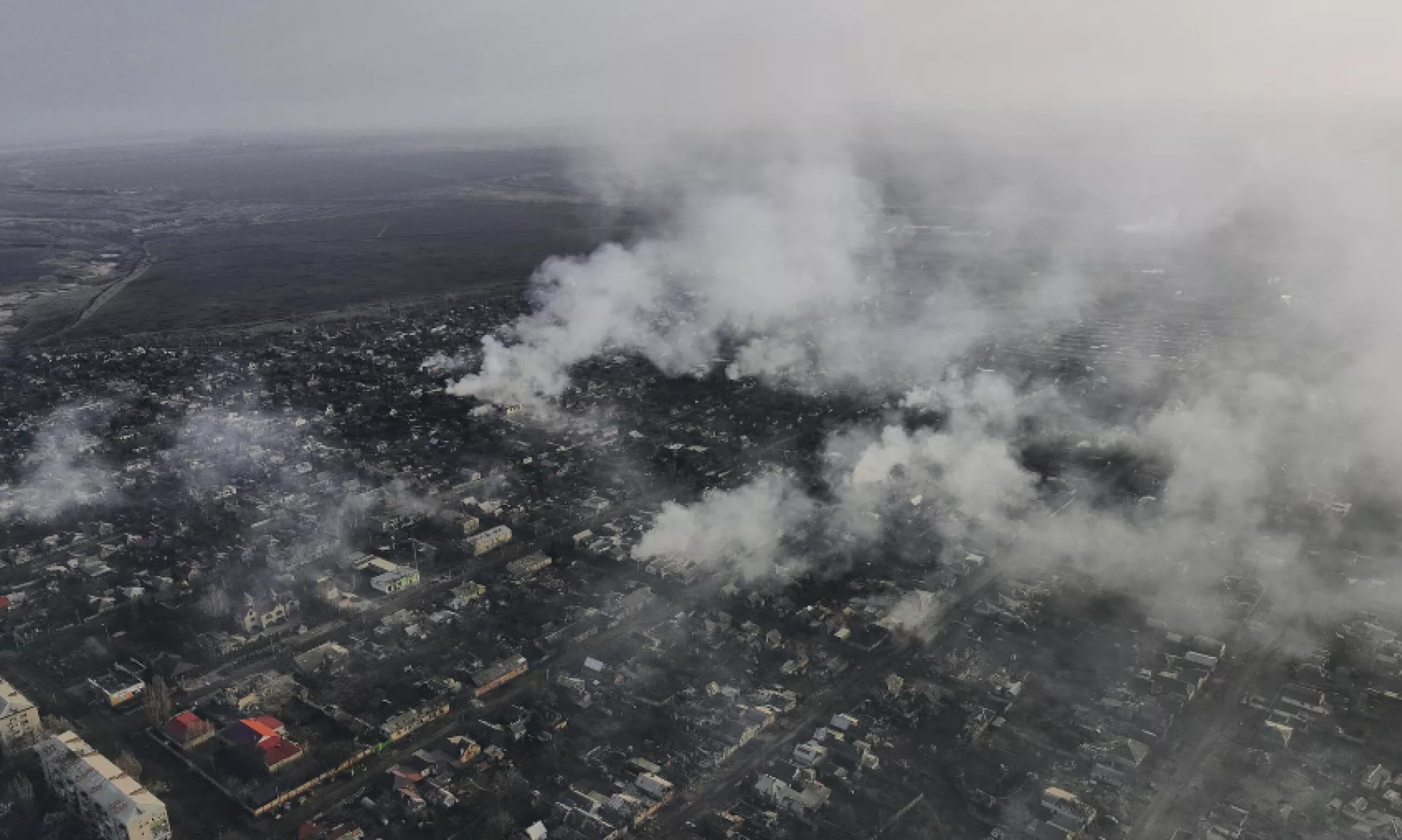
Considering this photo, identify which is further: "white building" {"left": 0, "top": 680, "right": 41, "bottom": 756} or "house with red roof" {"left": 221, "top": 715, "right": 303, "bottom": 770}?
"white building" {"left": 0, "top": 680, "right": 41, "bottom": 756}

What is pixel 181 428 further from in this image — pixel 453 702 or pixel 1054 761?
pixel 1054 761

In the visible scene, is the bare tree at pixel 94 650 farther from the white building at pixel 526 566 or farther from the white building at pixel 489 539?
the white building at pixel 526 566

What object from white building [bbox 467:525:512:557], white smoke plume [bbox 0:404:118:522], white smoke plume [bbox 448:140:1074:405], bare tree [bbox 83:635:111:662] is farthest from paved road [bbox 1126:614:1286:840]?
white smoke plume [bbox 0:404:118:522]

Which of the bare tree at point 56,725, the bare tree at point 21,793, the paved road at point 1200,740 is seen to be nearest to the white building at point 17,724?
the bare tree at point 56,725

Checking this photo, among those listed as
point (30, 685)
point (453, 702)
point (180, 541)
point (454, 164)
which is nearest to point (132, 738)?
point (30, 685)

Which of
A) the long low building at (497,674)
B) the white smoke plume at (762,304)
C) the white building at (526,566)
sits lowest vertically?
the long low building at (497,674)

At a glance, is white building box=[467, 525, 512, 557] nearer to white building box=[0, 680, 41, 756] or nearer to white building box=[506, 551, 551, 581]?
white building box=[506, 551, 551, 581]

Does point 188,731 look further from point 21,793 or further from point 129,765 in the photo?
point 21,793
